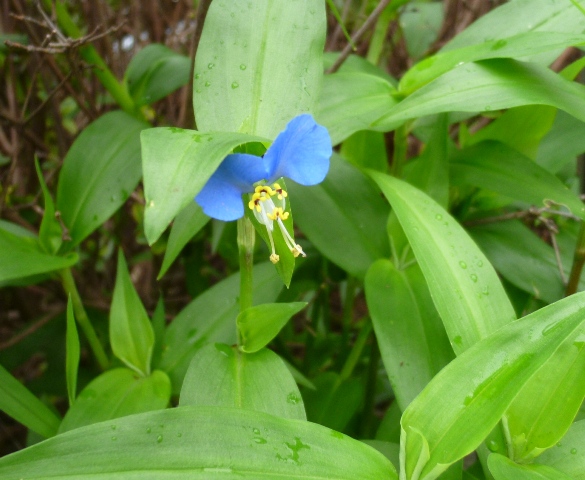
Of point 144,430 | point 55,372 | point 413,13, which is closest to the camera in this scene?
point 144,430

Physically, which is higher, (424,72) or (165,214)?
(165,214)

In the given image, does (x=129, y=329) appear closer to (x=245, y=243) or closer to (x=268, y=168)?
(x=245, y=243)

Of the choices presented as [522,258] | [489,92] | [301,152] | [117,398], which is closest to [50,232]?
[117,398]

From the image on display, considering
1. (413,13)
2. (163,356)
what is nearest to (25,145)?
(163,356)

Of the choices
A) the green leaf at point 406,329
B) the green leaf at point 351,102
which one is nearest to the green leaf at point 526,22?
the green leaf at point 351,102

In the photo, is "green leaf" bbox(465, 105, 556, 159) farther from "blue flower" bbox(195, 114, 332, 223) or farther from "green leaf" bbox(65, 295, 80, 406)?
"green leaf" bbox(65, 295, 80, 406)

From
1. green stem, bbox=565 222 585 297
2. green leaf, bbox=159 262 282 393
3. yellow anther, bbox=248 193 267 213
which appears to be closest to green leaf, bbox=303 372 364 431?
green leaf, bbox=159 262 282 393

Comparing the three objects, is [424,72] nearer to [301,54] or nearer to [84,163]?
[301,54]
